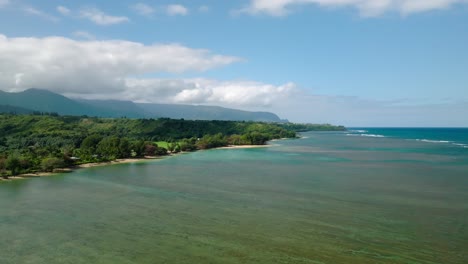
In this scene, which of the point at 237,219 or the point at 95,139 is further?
the point at 95,139

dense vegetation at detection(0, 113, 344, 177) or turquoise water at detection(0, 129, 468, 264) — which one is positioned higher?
dense vegetation at detection(0, 113, 344, 177)

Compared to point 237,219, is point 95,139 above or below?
above

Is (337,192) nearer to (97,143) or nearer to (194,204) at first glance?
(194,204)

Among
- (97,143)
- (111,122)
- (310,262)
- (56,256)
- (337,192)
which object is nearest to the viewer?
(310,262)

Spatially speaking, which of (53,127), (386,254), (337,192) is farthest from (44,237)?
(53,127)

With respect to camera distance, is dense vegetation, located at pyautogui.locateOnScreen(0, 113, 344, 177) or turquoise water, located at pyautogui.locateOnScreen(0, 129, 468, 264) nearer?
turquoise water, located at pyautogui.locateOnScreen(0, 129, 468, 264)

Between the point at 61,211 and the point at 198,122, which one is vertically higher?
the point at 198,122
